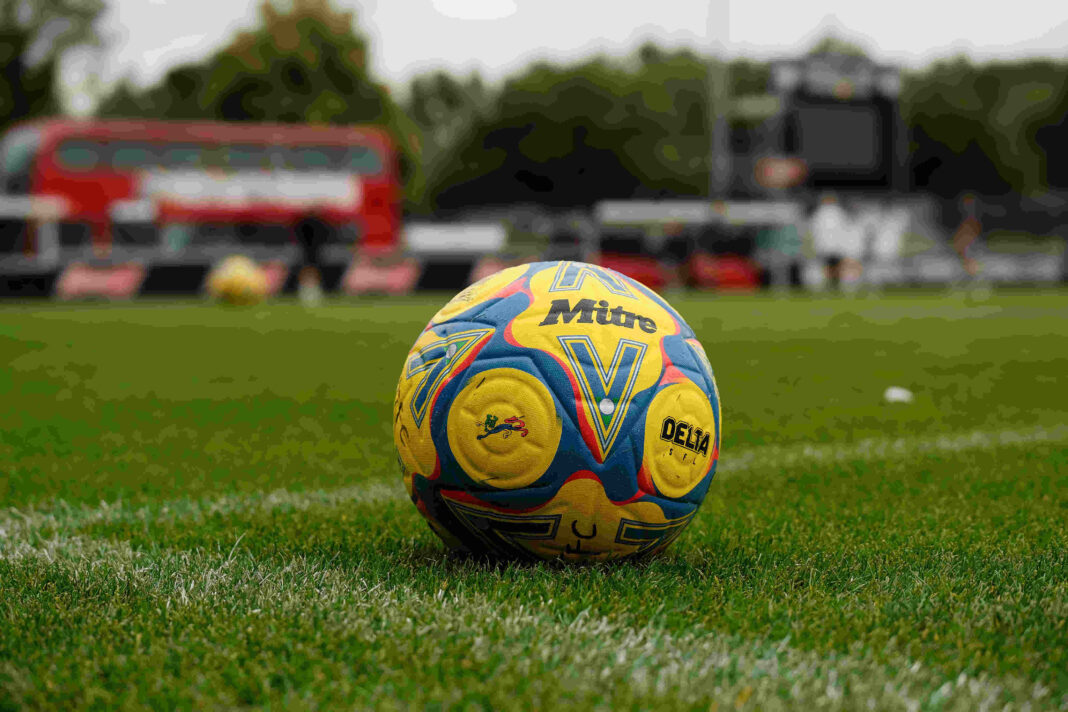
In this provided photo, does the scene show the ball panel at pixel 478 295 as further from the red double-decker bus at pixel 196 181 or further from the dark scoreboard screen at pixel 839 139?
the dark scoreboard screen at pixel 839 139

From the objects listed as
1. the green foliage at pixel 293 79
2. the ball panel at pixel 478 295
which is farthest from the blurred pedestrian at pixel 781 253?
the ball panel at pixel 478 295

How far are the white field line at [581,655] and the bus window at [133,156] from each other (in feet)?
98.9

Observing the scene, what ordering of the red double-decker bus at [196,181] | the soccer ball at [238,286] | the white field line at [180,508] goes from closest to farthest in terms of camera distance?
1. the white field line at [180,508]
2. the soccer ball at [238,286]
3. the red double-decker bus at [196,181]

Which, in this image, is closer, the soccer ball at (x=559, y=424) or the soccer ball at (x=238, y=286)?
the soccer ball at (x=559, y=424)

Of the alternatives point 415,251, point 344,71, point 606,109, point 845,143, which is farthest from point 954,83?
point 415,251

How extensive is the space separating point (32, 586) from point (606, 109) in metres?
57.2

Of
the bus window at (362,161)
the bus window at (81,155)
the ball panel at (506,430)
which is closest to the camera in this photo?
the ball panel at (506,430)

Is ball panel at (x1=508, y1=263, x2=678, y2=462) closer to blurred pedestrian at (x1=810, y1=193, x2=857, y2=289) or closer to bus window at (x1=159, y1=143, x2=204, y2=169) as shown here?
bus window at (x1=159, y1=143, x2=204, y2=169)

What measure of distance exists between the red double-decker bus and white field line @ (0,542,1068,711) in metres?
28.1

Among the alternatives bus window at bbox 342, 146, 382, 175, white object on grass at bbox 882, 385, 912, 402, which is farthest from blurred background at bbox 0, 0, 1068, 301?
white object on grass at bbox 882, 385, 912, 402

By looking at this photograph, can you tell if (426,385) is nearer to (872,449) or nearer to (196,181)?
(872,449)

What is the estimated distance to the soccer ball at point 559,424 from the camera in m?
2.86

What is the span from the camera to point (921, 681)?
2.12m

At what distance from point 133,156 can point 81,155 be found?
1.41 metres
